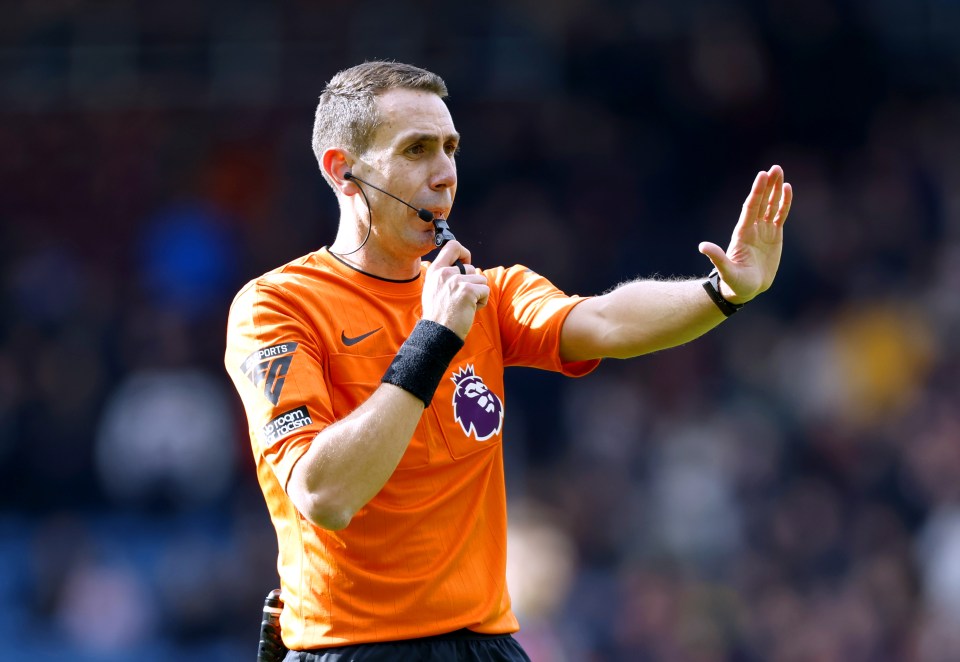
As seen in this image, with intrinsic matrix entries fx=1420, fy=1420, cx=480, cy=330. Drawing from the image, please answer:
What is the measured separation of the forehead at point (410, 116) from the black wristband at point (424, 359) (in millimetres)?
719

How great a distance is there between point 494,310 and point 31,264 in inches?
410

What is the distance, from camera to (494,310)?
4.57 m

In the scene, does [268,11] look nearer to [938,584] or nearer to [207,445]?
[207,445]

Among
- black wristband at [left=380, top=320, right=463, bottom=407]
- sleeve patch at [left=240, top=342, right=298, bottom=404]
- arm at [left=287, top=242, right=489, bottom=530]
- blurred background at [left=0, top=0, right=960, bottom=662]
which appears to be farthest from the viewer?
blurred background at [left=0, top=0, right=960, bottom=662]

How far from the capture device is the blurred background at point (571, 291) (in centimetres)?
1109

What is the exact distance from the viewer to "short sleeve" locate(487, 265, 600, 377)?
14.6 ft

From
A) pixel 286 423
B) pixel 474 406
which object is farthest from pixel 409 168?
pixel 286 423

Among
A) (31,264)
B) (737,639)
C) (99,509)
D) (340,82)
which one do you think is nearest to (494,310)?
(340,82)

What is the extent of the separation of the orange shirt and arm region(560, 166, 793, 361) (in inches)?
6.1

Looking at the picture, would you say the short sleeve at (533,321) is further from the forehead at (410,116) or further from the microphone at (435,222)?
the forehead at (410,116)

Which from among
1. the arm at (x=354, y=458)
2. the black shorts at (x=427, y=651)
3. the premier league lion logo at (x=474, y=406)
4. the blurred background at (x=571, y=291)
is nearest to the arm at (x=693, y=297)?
the premier league lion logo at (x=474, y=406)

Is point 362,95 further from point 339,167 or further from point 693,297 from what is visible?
point 693,297

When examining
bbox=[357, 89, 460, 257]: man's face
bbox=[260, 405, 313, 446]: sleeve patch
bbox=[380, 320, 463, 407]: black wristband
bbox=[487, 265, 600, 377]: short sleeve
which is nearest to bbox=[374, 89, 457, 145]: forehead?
bbox=[357, 89, 460, 257]: man's face

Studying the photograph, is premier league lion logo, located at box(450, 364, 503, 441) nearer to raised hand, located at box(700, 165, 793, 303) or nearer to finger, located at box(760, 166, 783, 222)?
raised hand, located at box(700, 165, 793, 303)
